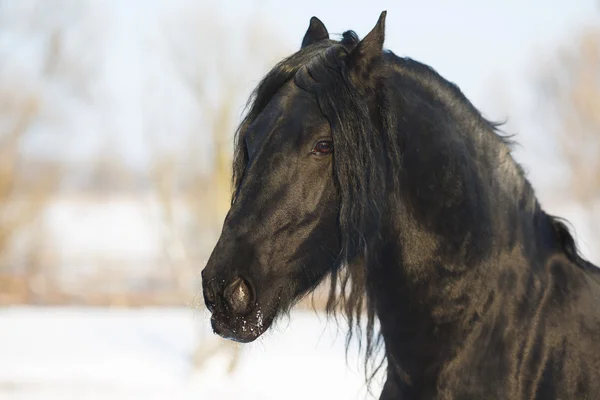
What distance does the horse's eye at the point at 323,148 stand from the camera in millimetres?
2379

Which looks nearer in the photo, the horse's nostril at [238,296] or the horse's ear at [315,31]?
the horse's nostril at [238,296]

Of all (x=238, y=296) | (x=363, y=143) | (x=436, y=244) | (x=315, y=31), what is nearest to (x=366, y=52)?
(x=363, y=143)

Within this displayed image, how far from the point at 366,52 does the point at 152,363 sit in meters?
14.0

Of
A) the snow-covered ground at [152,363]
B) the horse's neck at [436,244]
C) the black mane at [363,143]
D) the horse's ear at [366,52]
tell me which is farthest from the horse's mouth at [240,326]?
the snow-covered ground at [152,363]

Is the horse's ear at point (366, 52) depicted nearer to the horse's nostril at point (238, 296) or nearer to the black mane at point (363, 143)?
the black mane at point (363, 143)

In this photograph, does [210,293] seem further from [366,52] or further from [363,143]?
[366,52]

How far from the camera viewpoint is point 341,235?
7.88 feet

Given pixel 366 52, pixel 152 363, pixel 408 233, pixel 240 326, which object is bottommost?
pixel 152 363

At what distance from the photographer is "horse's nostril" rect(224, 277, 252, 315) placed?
2199mm

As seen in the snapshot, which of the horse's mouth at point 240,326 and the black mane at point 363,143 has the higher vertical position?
the black mane at point 363,143

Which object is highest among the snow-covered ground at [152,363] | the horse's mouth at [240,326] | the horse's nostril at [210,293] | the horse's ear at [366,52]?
the horse's ear at [366,52]

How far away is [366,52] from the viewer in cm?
255

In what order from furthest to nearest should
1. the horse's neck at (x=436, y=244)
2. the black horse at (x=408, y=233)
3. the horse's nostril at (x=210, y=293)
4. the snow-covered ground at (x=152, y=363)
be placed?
the snow-covered ground at (x=152, y=363)
the horse's neck at (x=436, y=244)
the black horse at (x=408, y=233)
the horse's nostril at (x=210, y=293)

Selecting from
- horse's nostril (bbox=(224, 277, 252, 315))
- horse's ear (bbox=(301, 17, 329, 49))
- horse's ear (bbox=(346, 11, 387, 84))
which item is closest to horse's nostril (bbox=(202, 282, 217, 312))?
horse's nostril (bbox=(224, 277, 252, 315))
